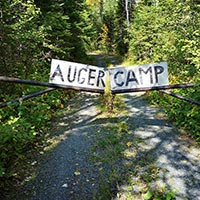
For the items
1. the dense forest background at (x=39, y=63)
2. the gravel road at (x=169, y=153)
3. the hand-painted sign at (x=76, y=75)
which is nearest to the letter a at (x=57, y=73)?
the hand-painted sign at (x=76, y=75)

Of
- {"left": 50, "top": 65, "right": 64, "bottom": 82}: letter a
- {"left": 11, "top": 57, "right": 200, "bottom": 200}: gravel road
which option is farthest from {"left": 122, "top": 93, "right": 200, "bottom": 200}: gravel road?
{"left": 50, "top": 65, "right": 64, "bottom": 82}: letter a

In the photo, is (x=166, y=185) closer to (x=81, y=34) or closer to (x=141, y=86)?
(x=141, y=86)

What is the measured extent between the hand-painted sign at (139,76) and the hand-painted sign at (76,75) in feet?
0.90

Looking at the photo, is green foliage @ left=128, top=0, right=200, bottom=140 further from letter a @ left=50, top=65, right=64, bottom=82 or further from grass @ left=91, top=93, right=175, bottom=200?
letter a @ left=50, top=65, right=64, bottom=82

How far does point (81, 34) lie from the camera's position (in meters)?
18.3

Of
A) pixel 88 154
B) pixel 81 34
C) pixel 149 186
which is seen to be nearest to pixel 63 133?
pixel 88 154

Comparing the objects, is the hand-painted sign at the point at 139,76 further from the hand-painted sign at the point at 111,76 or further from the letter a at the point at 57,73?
the letter a at the point at 57,73

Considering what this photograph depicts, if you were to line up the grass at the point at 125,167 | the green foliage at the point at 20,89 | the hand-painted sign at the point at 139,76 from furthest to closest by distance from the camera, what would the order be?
the green foliage at the point at 20,89 < the hand-painted sign at the point at 139,76 < the grass at the point at 125,167

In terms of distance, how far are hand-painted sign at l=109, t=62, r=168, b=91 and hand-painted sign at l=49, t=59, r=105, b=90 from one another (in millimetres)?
274

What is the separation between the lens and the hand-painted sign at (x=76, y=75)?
5.04 metres

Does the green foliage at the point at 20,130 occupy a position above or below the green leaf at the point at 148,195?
above

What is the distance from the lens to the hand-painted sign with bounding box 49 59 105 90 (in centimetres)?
504

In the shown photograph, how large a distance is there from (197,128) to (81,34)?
13801 millimetres

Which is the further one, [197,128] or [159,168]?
[197,128]
